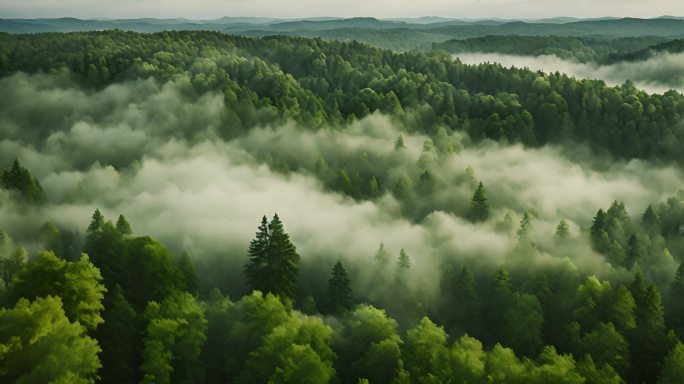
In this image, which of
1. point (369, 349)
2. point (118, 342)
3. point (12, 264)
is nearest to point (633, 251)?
point (369, 349)

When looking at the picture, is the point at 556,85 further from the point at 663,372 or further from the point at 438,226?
the point at 663,372

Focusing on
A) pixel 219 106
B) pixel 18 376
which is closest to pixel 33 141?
pixel 219 106

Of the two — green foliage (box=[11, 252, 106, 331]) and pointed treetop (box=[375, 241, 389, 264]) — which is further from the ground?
green foliage (box=[11, 252, 106, 331])

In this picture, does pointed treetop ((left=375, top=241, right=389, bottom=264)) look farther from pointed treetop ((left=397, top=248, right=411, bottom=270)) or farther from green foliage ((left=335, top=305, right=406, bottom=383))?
green foliage ((left=335, top=305, right=406, bottom=383))

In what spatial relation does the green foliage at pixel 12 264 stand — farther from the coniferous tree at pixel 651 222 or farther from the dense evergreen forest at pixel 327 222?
the coniferous tree at pixel 651 222

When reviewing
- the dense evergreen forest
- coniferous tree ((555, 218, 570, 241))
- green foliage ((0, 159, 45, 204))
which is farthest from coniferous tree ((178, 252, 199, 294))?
coniferous tree ((555, 218, 570, 241))
